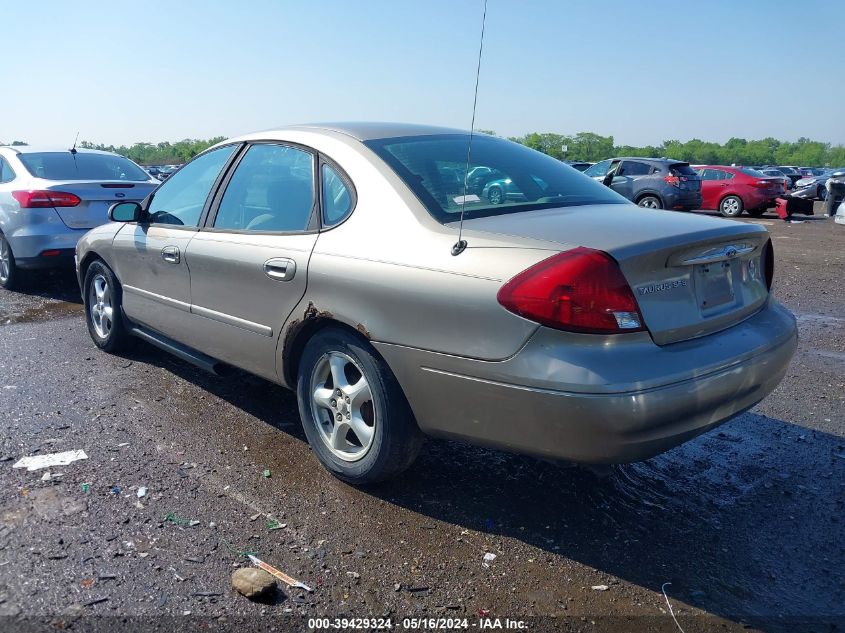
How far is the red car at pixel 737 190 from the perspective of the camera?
2045 centimetres

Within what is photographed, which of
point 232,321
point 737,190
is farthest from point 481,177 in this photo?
point 737,190

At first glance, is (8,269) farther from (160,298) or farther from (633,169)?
(633,169)

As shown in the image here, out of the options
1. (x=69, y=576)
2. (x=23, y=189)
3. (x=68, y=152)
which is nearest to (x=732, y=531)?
(x=69, y=576)

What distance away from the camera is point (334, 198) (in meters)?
3.47

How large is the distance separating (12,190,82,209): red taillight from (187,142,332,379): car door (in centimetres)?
412

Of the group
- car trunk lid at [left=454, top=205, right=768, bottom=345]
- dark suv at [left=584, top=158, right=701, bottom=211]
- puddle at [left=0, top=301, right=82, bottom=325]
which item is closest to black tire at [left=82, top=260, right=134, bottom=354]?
puddle at [left=0, top=301, right=82, bottom=325]

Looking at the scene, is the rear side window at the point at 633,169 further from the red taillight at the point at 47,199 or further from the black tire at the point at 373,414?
the black tire at the point at 373,414

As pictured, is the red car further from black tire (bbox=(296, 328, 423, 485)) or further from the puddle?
black tire (bbox=(296, 328, 423, 485))

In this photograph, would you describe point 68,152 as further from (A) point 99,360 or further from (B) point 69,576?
(B) point 69,576

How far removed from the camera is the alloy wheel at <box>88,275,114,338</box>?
538 centimetres

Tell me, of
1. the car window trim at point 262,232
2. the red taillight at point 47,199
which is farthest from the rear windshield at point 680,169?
the car window trim at point 262,232

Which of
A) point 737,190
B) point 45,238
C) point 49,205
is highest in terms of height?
point 737,190

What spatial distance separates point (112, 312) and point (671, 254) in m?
4.08

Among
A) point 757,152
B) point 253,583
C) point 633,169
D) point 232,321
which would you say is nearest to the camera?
point 253,583
